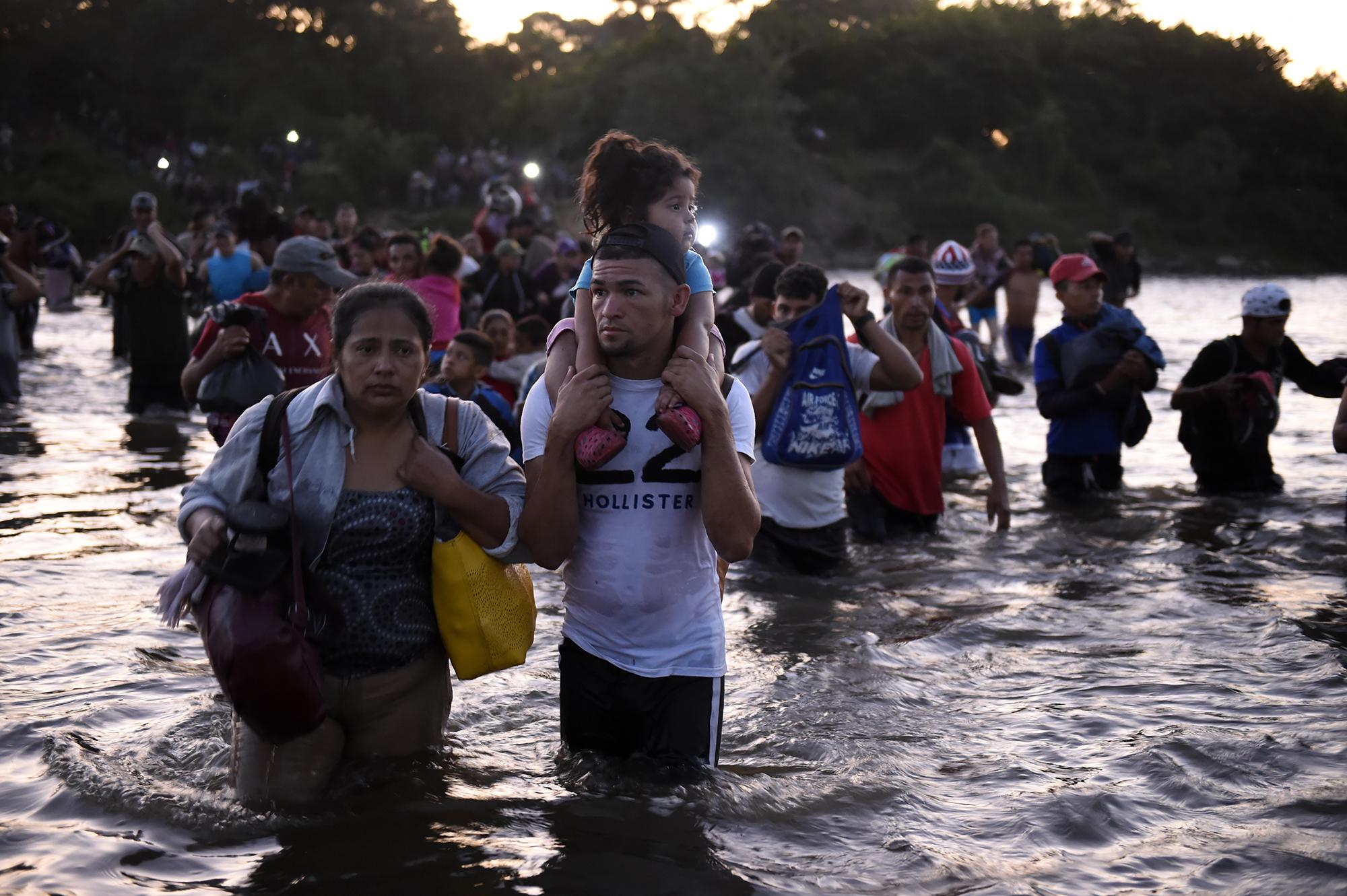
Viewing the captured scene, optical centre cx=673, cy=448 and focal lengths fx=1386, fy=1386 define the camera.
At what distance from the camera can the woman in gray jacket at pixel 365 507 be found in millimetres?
Result: 3814

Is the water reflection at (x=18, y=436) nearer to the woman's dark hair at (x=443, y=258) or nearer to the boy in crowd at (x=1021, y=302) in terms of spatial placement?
the woman's dark hair at (x=443, y=258)

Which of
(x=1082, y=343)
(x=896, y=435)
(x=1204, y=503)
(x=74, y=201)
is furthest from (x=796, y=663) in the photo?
(x=74, y=201)

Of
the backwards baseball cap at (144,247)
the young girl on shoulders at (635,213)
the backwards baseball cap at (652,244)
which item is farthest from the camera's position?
the backwards baseball cap at (144,247)

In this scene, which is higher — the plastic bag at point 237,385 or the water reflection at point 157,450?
the plastic bag at point 237,385

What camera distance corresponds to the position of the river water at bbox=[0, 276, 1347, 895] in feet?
12.8

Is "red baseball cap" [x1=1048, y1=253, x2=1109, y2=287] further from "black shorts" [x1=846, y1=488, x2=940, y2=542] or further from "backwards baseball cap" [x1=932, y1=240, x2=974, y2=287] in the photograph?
"backwards baseball cap" [x1=932, y1=240, x2=974, y2=287]

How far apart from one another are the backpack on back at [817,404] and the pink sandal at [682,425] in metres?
3.14

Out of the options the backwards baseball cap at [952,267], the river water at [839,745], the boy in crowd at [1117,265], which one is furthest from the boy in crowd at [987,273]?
the river water at [839,745]

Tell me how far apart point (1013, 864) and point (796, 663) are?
2.26 metres

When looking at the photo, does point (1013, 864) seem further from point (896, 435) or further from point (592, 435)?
point (896, 435)

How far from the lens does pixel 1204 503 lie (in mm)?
9727

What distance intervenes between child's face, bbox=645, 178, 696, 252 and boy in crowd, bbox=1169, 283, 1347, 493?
576 cm

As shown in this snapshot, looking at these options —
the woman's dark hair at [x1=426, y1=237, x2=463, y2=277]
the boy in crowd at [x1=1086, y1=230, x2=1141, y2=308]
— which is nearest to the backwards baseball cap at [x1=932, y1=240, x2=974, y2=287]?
the woman's dark hair at [x1=426, y1=237, x2=463, y2=277]

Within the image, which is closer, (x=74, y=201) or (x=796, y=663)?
(x=796, y=663)
